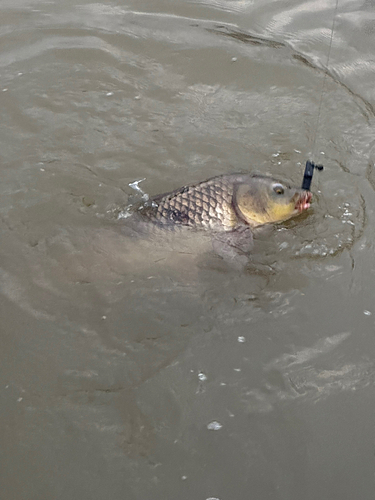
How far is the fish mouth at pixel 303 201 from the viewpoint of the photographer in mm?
3830

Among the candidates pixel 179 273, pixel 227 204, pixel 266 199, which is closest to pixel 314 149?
pixel 266 199

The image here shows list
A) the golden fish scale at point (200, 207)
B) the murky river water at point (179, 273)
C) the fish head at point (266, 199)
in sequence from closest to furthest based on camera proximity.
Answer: the murky river water at point (179, 273) → the golden fish scale at point (200, 207) → the fish head at point (266, 199)

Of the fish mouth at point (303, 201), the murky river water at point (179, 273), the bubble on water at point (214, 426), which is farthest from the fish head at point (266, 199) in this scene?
the bubble on water at point (214, 426)

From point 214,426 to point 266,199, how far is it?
5.75 feet

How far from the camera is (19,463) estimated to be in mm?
2562

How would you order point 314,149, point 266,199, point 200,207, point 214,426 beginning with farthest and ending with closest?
1. point 314,149
2. point 266,199
3. point 200,207
4. point 214,426

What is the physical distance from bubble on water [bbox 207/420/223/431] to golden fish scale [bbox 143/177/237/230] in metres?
1.47

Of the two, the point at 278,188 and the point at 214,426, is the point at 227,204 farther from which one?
the point at 214,426

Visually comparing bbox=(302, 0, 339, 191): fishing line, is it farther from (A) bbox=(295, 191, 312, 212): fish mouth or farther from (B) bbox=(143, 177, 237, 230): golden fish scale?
(B) bbox=(143, 177, 237, 230): golden fish scale

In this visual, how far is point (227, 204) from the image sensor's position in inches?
148

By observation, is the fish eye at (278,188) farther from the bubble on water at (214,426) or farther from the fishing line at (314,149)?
the bubble on water at (214,426)

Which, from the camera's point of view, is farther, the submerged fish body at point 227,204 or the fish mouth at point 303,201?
the fish mouth at point 303,201

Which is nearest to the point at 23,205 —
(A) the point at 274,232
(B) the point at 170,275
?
(B) the point at 170,275

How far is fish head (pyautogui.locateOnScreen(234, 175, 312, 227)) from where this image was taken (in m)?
3.79
